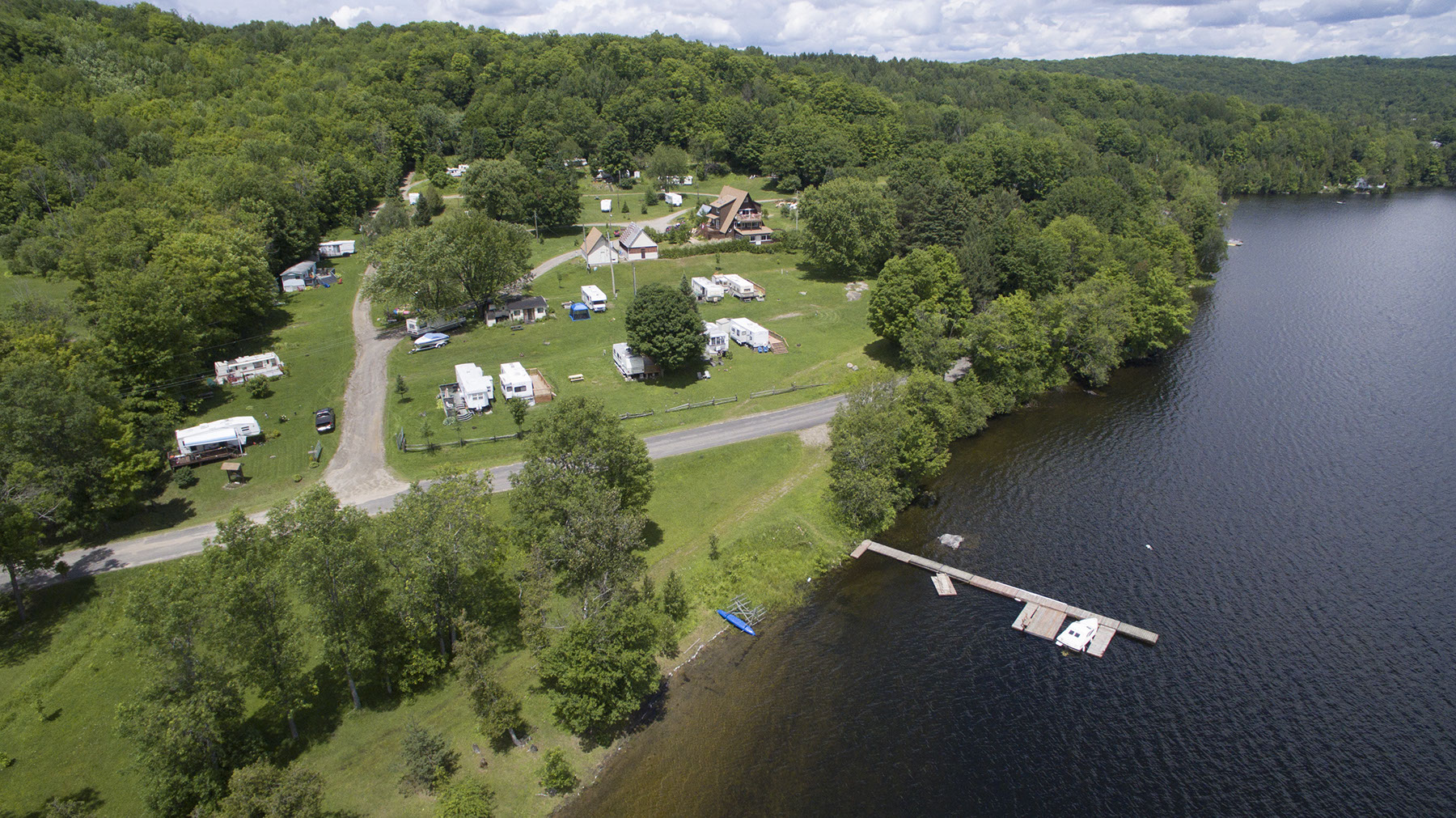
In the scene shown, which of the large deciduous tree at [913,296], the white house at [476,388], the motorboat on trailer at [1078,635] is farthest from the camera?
the large deciduous tree at [913,296]

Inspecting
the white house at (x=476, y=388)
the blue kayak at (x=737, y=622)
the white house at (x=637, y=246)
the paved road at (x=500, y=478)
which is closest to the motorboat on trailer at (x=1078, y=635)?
the blue kayak at (x=737, y=622)

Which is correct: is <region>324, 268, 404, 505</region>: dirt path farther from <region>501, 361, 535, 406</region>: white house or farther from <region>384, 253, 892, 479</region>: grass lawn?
<region>501, 361, 535, 406</region>: white house

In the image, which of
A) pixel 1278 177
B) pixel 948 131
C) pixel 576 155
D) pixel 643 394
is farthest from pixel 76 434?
pixel 1278 177

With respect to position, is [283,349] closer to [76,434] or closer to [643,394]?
[76,434]

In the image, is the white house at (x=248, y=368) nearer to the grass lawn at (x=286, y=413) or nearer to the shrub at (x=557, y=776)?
the grass lawn at (x=286, y=413)

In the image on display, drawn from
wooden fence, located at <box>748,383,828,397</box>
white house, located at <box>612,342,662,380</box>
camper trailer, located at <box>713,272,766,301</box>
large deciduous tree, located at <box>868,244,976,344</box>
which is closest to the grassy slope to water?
wooden fence, located at <box>748,383,828,397</box>

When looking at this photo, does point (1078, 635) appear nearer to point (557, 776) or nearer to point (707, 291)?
point (557, 776)
